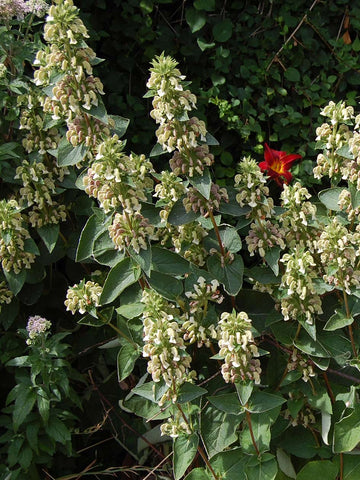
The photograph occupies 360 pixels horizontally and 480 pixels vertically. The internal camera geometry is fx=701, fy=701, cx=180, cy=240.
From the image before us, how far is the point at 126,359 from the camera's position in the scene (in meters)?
2.22

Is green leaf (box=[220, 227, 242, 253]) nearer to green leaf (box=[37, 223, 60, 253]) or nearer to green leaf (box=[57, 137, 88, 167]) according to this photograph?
green leaf (box=[57, 137, 88, 167])

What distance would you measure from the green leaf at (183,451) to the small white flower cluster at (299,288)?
1.48 feet

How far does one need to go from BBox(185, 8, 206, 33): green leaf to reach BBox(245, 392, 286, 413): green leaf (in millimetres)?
1836

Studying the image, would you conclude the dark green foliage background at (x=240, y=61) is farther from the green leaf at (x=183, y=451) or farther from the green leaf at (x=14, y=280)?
the green leaf at (x=183, y=451)

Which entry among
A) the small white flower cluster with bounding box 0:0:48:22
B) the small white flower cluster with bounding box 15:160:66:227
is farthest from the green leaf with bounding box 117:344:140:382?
the small white flower cluster with bounding box 0:0:48:22

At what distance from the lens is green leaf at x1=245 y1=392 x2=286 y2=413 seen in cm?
194

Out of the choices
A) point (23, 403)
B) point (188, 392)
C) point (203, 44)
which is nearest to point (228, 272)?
point (188, 392)

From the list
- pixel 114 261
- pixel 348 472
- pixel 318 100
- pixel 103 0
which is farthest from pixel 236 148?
pixel 348 472

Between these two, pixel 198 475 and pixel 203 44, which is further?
pixel 203 44

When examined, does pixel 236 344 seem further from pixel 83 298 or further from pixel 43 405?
pixel 43 405

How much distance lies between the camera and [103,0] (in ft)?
10.3

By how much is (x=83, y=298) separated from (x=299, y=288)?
25.4 inches

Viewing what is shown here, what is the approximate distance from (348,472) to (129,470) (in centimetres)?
83

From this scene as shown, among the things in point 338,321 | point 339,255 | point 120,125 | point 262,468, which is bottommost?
point 262,468
